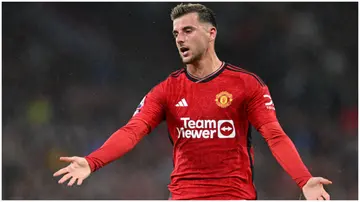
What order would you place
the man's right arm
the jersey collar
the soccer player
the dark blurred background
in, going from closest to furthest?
the man's right arm
the soccer player
the jersey collar
the dark blurred background

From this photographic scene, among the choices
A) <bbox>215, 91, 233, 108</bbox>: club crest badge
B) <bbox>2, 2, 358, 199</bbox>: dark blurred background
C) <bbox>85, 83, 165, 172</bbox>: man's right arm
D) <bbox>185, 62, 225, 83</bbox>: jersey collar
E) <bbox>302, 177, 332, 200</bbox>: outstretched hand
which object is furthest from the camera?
<bbox>2, 2, 358, 199</bbox>: dark blurred background

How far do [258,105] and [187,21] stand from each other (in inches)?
28.8

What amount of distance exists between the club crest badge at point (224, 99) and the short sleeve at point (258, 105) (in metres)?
0.12

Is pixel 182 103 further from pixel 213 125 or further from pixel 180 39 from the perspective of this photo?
pixel 180 39

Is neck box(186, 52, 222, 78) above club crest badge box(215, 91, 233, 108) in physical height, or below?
above

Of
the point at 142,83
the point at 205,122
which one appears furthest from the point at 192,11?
the point at 142,83

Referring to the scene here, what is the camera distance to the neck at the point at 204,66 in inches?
166

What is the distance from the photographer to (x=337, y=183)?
7.54m

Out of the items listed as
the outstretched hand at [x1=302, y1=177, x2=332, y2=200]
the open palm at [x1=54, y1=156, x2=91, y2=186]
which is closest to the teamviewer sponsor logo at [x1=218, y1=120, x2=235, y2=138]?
the outstretched hand at [x1=302, y1=177, x2=332, y2=200]

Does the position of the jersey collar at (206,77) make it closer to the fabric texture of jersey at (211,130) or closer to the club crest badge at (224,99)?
the fabric texture of jersey at (211,130)

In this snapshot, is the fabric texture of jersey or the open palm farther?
the fabric texture of jersey

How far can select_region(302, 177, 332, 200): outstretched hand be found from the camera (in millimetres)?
3471

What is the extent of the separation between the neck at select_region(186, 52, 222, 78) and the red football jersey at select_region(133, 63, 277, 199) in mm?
36

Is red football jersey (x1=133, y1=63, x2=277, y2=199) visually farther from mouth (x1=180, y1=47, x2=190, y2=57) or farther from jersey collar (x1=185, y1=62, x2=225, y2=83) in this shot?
mouth (x1=180, y1=47, x2=190, y2=57)
